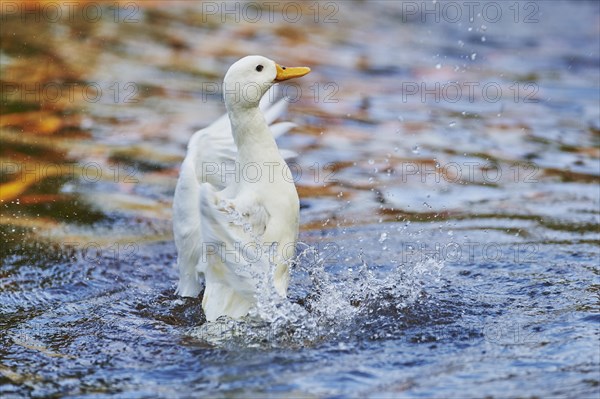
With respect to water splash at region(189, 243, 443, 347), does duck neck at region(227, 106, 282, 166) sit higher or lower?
higher

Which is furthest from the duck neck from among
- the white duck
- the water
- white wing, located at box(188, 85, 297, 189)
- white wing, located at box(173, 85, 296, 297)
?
the water

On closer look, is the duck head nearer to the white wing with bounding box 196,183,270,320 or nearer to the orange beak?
the orange beak

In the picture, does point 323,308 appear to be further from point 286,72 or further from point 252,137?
point 286,72

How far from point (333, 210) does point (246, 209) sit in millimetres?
2609

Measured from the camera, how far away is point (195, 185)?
563 centimetres

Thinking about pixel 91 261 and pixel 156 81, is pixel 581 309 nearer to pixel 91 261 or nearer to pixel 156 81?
pixel 91 261

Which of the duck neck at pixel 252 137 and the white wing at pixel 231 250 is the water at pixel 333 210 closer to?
the white wing at pixel 231 250

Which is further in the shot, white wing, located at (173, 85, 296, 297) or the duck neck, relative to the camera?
white wing, located at (173, 85, 296, 297)

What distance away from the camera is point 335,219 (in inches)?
301

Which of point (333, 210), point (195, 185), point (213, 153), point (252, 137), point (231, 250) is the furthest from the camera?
point (333, 210)

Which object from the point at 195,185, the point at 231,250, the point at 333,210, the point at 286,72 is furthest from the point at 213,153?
the point at 333,210

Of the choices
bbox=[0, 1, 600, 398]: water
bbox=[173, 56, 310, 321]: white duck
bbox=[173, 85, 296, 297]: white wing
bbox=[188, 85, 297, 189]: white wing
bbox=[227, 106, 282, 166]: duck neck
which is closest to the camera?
bbox=[0, 1, 600, 398]: water

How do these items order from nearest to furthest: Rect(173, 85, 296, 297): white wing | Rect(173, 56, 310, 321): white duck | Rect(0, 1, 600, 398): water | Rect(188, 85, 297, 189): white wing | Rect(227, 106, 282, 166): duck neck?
Rect(0, 1, 600, 398): water → Rect(173, 56, 310, 321): white duck → Rect(227, 106, 282, 166): duck neck → Rect(173, 85, 296, 297): white wing → Rect(188, 85, 297, 189): white wing

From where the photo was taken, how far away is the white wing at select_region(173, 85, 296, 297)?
5.68 meters
